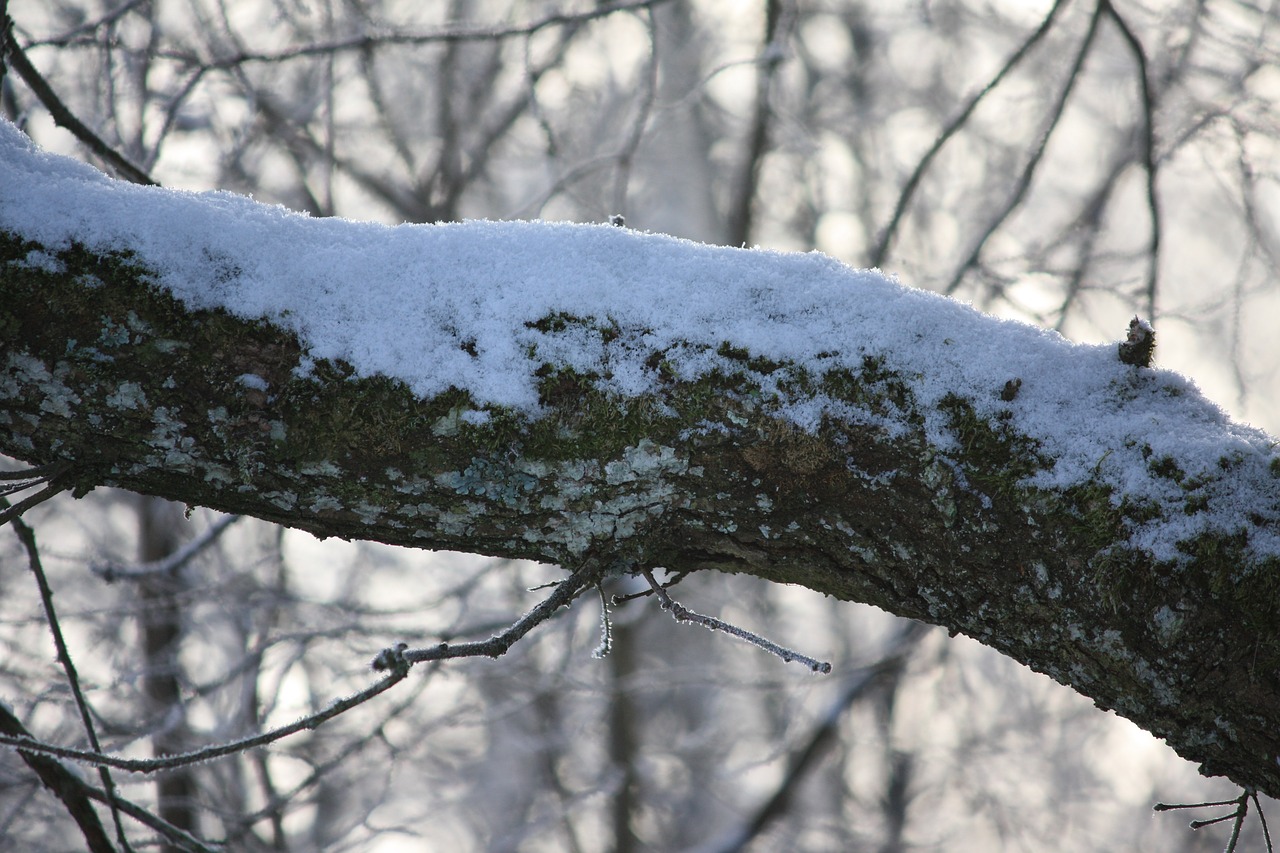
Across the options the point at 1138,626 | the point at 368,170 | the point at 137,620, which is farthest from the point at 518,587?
the point at 1138,626

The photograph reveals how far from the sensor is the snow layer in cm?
117

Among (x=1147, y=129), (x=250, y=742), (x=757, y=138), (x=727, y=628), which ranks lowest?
(x=250, y=742)

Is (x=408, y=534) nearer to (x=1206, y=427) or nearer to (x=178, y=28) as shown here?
(x=1206, y=427)

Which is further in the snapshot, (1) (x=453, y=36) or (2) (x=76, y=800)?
(1) (x=453, y=36)

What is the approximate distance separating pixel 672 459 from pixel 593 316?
235 mm

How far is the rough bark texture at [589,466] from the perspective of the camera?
3.70 ft

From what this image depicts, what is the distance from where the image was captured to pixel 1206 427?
3.82ft

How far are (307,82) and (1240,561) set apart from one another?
4.82 m

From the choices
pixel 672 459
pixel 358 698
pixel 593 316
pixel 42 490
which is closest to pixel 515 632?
pixel 358 698

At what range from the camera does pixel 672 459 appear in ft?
3.87

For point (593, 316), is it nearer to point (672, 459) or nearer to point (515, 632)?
point (672, 459)

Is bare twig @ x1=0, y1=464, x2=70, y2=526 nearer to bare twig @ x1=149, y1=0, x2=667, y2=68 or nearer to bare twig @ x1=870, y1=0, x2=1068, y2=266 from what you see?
bare twig @ x1=149, y1=0, x2=667, y2=68

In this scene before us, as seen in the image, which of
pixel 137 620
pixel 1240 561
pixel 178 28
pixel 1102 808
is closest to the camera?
pixel 1240 561

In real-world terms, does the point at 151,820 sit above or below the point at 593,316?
below
